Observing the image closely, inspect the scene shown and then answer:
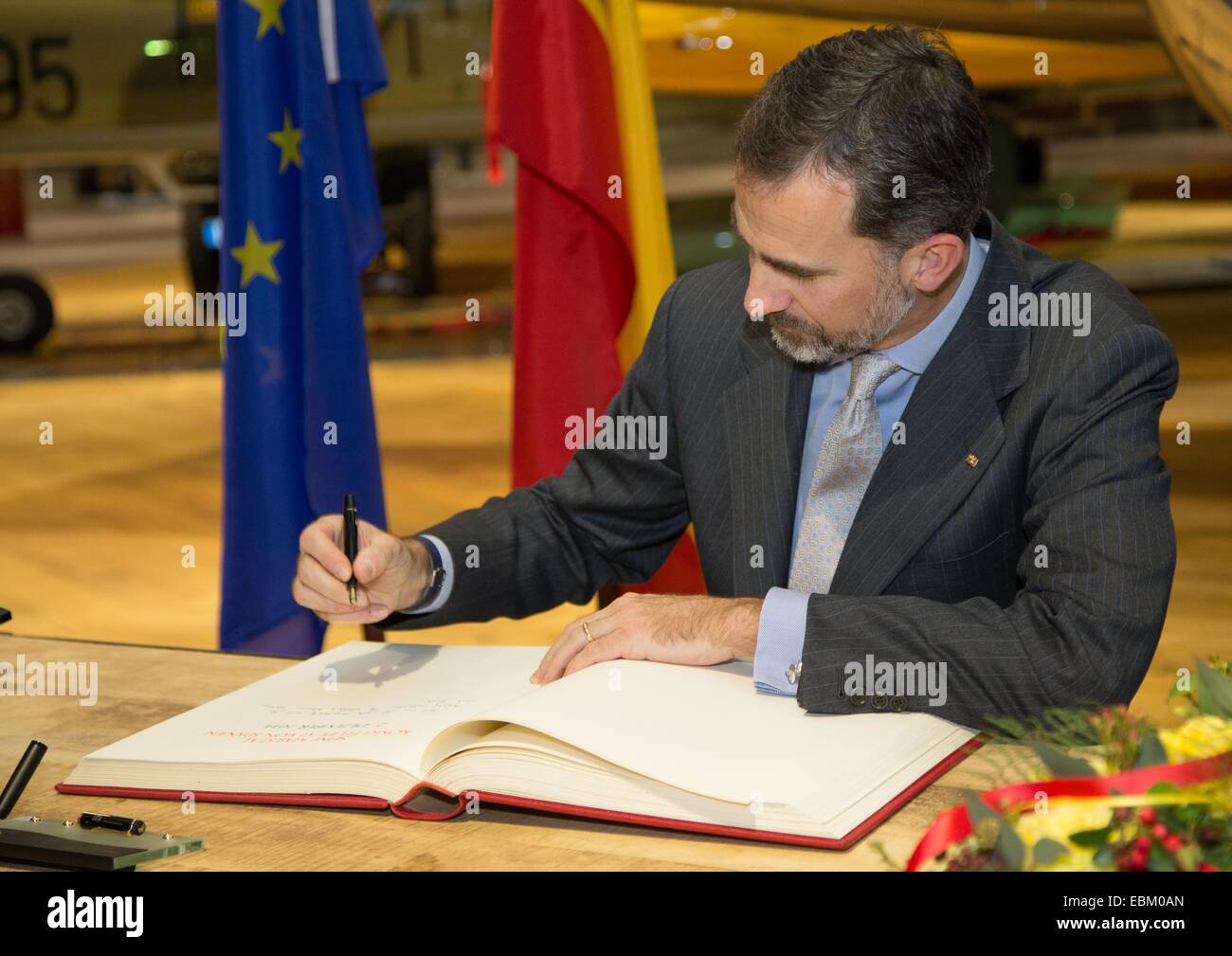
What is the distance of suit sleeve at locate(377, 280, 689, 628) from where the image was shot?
5.62 ft

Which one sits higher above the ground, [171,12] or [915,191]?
[171,12]

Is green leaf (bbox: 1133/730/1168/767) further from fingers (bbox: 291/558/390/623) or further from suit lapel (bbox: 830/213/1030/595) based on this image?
fingers (bbox: 291/558/390/623)

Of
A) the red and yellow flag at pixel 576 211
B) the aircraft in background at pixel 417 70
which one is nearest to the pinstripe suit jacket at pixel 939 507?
the red and yellow flag at pixel 576 211

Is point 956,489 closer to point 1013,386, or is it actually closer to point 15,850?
point 1013,386

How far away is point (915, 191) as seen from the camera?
143cm

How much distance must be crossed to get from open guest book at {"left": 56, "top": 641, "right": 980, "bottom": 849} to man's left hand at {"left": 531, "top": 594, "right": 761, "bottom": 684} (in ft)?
0.09

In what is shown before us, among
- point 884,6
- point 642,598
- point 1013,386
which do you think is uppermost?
point 884,6

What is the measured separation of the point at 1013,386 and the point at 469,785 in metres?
0.74

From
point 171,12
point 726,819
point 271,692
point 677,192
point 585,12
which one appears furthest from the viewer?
point 677,192

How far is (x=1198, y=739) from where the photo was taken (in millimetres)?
854

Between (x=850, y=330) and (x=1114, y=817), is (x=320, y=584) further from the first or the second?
(x=1114, y=817)

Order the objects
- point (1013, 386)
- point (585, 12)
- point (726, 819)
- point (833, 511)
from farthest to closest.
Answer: point (585, 12), point (833, 511), point (1013, 386), point (726, 819)

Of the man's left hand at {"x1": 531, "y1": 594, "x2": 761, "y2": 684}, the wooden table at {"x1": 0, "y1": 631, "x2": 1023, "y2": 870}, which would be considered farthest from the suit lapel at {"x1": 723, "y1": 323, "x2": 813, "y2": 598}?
the wooden table at {"x1": 0, "y1": 631, "x2": 1023, "y2": 870}

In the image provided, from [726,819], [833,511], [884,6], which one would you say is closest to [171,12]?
Answer: [884,6]
